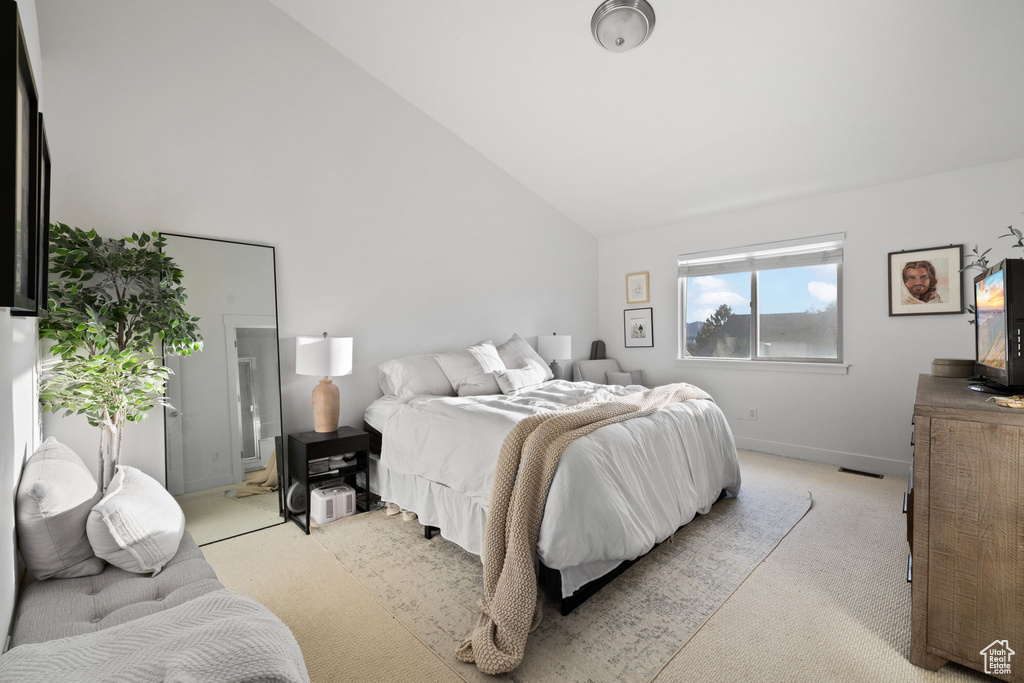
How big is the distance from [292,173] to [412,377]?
1639 mm

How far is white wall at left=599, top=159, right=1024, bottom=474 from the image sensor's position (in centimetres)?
345

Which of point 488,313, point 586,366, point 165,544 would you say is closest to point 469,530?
point 165,544

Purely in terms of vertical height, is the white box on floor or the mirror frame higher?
the mirror frame

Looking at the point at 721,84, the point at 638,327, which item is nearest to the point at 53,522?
the point at 721,84

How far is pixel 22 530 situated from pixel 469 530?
1.67 metres

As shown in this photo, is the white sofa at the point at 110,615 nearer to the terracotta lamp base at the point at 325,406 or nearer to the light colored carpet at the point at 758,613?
the light colored carpet at the point at 758,613

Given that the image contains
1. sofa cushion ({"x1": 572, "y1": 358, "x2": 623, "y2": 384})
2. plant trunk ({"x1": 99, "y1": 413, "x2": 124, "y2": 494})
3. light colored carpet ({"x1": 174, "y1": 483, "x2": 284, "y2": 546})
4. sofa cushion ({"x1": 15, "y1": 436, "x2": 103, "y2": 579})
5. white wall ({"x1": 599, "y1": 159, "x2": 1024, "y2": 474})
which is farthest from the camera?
sofa cushion ({"x1": 572, "y1": 358, "x2": 623, "y2": 384})

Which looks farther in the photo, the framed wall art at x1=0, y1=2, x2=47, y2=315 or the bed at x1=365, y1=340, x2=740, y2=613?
the bed at x1=365, y1=340, x2=740, y2=613

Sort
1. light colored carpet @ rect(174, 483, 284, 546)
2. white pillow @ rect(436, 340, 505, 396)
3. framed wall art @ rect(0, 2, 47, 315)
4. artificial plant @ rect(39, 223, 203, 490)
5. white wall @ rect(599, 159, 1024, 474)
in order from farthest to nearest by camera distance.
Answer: white pillow @ rect(436, 340, 505, 396)
white wall @ rect(599, 159, 1024, 474)
light colored carpet @ rect(174, 483, 284, 546)
artificial plant @ rect(39, 223, 203, 490)
framed wall art @ rect(0, 2, 47, 315)

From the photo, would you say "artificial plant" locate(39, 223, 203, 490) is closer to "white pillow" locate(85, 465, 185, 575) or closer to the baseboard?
"white pillow" locate(85, 465, 185, 575)

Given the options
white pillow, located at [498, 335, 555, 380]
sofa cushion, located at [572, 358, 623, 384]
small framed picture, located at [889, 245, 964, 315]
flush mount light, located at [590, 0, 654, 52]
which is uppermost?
flush mount light, located at [590, 0, 654, 52]

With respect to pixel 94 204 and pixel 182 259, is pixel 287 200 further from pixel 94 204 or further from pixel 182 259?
pixel 94 204

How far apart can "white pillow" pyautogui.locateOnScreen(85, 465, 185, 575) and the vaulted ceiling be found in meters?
3.06

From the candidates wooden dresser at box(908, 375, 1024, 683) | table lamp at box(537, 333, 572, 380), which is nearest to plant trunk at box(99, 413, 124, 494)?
table lamp at box(537, 333, 572, 380)
